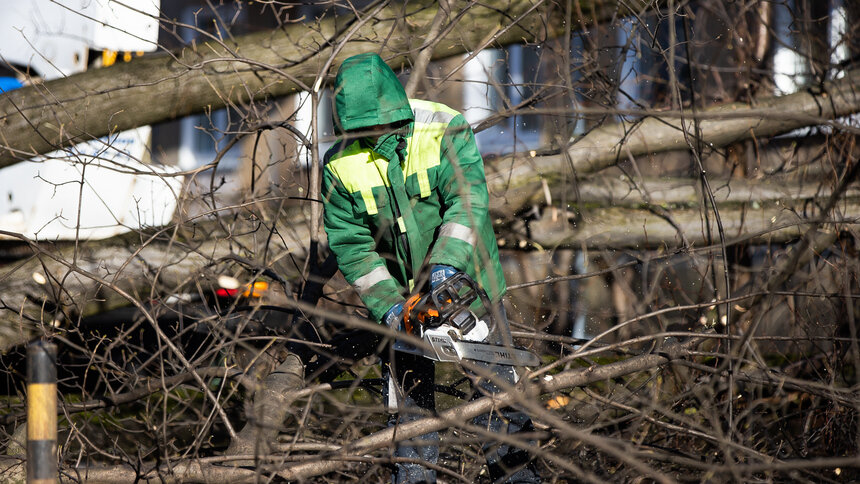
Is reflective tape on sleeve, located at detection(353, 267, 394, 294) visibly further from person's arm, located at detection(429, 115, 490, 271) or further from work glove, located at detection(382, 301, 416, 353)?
person's arm, located at detection(429, 115, 490, 271)

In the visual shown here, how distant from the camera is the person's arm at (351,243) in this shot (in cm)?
315

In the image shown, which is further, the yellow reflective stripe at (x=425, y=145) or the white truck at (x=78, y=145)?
the white truck at (x=78, y=145)

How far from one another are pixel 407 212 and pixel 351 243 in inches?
12.5

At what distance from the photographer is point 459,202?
3.02 metres

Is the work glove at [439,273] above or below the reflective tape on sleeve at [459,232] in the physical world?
below

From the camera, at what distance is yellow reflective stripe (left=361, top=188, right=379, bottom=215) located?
3.08 meters

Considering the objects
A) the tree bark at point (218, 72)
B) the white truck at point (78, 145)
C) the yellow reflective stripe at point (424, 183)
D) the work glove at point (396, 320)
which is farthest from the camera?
the white truck at point (78, 145)

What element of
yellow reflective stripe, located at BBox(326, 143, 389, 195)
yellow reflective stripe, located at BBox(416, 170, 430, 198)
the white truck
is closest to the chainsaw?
yellow reflective stripe, located at BBox(416, 170, 430, 198)

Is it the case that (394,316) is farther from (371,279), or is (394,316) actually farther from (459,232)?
(459,232)

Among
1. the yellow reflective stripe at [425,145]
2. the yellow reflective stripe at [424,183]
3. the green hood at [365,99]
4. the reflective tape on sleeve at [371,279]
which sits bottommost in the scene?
the reflective tape on sleeve at [371,279]

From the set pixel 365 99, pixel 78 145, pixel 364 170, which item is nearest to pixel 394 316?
pixel 364 170

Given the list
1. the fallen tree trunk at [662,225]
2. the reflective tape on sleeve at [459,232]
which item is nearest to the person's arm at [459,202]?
the reflective tape on sleeve at [459,232]

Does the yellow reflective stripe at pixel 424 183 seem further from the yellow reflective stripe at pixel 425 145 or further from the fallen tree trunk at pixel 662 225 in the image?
the fallen tree trunk at pixel 662 225

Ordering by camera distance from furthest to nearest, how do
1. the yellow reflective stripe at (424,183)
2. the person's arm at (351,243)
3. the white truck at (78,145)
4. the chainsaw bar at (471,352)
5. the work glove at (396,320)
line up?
the white truck at (78,145), the person's arm at (351,243), the yellow reflective stripe at (424,183), the work glove at (396,320), the chainsaw bar at (471,352)
